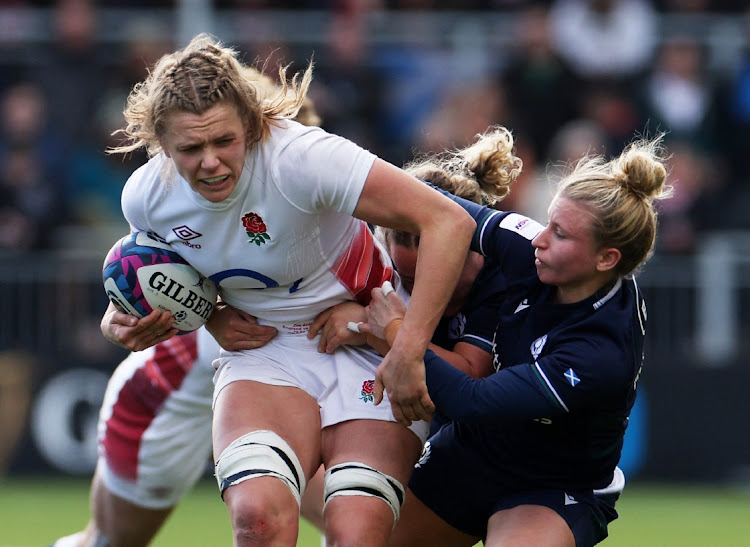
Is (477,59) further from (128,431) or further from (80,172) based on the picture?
(128,431)

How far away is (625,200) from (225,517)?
4.65 meters

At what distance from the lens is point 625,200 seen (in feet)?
13.7

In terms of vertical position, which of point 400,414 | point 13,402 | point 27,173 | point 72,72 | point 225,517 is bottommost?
point 13,402

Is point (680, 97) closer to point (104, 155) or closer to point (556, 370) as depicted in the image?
point (104, 155)

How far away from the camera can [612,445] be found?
4457 millimetres

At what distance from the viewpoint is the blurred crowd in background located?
982 cm

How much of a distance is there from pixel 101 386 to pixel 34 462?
753mm

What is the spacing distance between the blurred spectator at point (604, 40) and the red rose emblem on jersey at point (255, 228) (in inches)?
263

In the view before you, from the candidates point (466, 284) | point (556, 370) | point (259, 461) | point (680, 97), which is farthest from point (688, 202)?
point (259, 461)

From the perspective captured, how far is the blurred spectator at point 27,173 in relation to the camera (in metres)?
9.61

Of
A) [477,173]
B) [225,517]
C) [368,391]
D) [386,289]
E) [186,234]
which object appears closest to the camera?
[186,234]

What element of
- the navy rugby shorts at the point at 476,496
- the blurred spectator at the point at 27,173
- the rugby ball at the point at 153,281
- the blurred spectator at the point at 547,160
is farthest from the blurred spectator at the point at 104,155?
the navy rugby shorts at the point at 476,496

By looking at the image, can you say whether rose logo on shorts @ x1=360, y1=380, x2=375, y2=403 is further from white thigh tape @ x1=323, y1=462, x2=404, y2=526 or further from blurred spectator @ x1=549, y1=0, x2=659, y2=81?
blurred spectator @ x1=549, y1=0, x2=659, y2=81

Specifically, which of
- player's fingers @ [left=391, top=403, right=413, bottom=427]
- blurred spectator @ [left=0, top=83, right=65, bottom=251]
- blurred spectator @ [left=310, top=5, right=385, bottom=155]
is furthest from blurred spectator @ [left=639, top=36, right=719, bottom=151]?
player's fingers @ [left=391, top=403, right=413, bottom=427]
